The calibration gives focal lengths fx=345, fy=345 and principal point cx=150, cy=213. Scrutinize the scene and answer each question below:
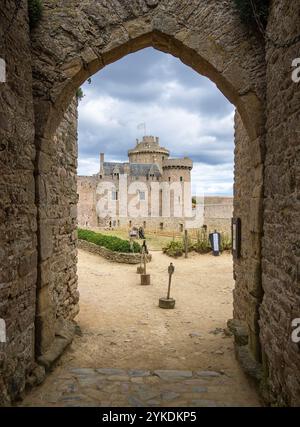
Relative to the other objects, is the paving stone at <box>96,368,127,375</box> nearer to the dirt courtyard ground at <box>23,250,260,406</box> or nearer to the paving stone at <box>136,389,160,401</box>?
the dirt courtyard ground at <box>23,250,260,406</box>

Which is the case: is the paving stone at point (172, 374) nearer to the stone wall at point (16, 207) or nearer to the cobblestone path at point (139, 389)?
the cobblestone path at point (139, 389)

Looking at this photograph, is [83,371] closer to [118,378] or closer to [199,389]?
[118,378]

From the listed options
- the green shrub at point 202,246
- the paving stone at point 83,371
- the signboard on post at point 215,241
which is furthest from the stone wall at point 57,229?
the green shrub at point 202,246

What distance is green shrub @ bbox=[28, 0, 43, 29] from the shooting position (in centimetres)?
388

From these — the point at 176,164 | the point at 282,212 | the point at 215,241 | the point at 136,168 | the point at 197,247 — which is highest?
the point at 176,164

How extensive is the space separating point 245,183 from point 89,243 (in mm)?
14177

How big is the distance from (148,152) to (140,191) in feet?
19.1

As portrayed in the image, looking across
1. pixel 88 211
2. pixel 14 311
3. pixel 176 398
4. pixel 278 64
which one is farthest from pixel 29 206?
pixel 88 211

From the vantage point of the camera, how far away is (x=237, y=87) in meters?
3.94

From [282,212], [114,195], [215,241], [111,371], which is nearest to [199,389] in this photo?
[111,371]

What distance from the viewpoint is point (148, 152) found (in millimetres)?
44844

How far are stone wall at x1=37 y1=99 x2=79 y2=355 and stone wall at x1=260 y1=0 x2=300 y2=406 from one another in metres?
2.49

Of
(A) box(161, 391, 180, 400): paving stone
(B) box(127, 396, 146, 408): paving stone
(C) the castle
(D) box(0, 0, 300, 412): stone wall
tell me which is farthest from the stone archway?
(C) the castle

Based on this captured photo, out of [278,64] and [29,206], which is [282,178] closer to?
[278,64]
